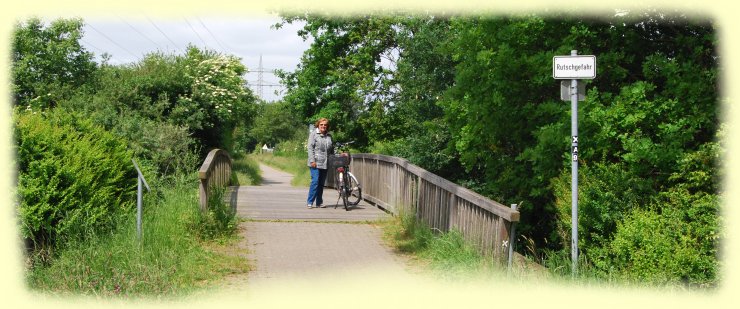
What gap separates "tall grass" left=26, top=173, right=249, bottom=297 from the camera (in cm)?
721

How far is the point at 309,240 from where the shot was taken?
10781mm

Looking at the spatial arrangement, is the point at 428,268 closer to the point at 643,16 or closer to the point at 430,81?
the point at 643,16

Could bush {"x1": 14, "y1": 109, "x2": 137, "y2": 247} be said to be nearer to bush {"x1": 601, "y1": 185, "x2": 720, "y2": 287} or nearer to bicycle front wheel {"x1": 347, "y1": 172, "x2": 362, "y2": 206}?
bicycle front wheel {"x1": 347, "y1": 172, "x2": 362, "y2": 206}

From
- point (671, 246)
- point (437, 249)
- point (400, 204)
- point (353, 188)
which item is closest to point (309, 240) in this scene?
point (437, 249)

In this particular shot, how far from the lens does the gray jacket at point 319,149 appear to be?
45.4 ft

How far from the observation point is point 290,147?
70.8m

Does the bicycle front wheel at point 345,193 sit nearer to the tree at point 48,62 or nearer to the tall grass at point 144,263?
the tall grass at point 144,263

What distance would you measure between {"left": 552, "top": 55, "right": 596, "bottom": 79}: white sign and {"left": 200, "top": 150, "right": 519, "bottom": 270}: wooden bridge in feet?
5.18

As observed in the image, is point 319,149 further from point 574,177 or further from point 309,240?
point 574,177

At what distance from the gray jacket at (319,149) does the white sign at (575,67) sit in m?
6.13

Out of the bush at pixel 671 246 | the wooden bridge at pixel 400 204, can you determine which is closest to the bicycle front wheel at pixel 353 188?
the wooden bridge at pixel 400 204

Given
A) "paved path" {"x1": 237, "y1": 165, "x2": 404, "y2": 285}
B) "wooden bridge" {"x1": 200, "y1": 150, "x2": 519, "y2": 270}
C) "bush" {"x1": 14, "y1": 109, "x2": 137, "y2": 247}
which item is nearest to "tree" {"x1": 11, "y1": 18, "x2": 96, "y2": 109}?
"wooden bridge" {"x1": 200, "y1": 150, "x2": 519, "y2": 270}

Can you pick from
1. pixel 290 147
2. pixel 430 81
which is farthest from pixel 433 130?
pixel 290 147

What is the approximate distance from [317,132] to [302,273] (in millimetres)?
5674
